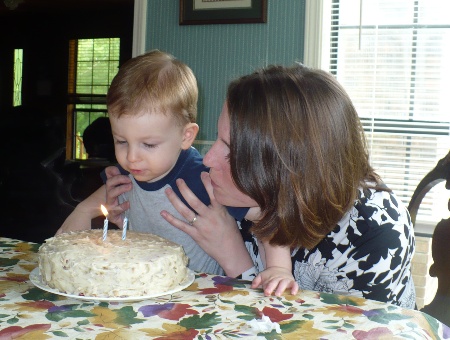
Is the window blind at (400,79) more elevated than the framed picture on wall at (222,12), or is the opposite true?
the framed picture on wall at (222,12)

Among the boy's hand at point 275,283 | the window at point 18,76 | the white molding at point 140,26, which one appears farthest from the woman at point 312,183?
the window at point 18,76

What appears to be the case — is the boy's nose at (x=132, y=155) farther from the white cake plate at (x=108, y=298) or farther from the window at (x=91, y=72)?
the window at (x=91, y=72)

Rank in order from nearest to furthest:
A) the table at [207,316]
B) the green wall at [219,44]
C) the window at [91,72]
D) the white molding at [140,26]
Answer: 1. the table at [207,316]
2. the green wall at [219,44]
3. the white molding at [140,26]
4. the window at [91,72]

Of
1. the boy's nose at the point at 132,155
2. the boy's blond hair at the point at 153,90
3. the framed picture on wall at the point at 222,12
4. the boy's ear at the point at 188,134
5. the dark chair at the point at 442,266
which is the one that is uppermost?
the framed picture on wall at the point at 222,12

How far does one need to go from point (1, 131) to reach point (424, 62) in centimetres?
Answer: 268

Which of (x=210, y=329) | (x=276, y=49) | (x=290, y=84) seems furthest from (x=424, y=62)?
(x=210, y=329)

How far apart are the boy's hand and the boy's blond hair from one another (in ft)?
1.99

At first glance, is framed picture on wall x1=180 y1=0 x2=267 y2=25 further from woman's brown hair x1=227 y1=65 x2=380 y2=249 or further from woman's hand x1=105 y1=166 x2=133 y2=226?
woman's brown hair x1=227 y1=65 x2=380 y2=249

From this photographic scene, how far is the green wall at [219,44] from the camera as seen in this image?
309cm

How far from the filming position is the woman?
1107 mm

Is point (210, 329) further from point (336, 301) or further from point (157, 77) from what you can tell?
point (157, 77)

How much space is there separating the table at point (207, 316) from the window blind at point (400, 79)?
2.19m

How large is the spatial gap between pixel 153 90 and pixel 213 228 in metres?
0.38

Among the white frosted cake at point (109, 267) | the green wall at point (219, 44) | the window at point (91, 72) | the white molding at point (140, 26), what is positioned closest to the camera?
the white frosted cake at point (109, 267)
